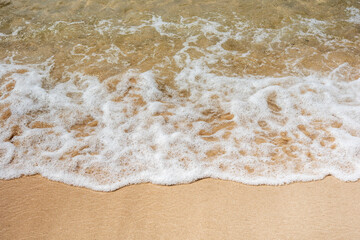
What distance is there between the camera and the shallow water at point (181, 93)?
8.89ft

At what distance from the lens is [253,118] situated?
322 cm

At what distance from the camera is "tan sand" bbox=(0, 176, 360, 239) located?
6.94ft

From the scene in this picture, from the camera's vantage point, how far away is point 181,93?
12.1ft

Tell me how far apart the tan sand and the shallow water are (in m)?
0.14

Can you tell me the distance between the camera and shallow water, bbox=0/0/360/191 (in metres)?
2.71

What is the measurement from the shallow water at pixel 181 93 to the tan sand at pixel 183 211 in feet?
0.45

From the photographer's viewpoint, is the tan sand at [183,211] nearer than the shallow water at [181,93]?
Yes

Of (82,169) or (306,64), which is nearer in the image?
(82,169)

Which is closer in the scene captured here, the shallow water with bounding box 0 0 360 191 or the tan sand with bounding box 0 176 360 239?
the tan sand with bounding box 0 176 360 239

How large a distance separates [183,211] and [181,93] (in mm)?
1886

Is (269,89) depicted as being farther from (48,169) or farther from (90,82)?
(48,169)

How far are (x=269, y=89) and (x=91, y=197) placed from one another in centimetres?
278

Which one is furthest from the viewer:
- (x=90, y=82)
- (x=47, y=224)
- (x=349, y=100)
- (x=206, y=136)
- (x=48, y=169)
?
(x=90, y=82)

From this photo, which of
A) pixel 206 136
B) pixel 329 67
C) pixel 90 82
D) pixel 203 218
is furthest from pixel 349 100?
pixel 90 82
